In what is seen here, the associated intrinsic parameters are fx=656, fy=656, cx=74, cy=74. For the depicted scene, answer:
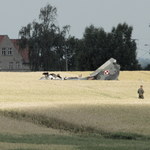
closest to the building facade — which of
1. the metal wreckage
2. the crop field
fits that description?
the metal wreckage

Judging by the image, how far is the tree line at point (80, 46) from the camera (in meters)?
142

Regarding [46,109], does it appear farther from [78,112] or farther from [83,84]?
[83,84]

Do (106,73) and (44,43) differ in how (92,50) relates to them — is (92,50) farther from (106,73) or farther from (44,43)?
(106,73)

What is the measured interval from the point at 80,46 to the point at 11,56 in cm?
2478

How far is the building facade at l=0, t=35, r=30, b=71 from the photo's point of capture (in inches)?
6506

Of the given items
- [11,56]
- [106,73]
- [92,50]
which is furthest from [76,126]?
[11,56]

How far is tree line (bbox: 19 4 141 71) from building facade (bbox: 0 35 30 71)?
746 inches

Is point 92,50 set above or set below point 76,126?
above

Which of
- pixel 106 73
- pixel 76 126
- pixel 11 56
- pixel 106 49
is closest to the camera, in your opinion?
pixel 76 126

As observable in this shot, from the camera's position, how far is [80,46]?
14850cm

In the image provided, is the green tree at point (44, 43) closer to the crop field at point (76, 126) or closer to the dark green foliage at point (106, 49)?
the dark green foliage at point (106, 49)

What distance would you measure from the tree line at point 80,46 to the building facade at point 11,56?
62.2 feet

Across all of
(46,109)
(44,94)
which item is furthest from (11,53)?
(46,109)

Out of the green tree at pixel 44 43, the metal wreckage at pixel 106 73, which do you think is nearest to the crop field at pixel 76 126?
the metal wreckage at pixel 106 73
